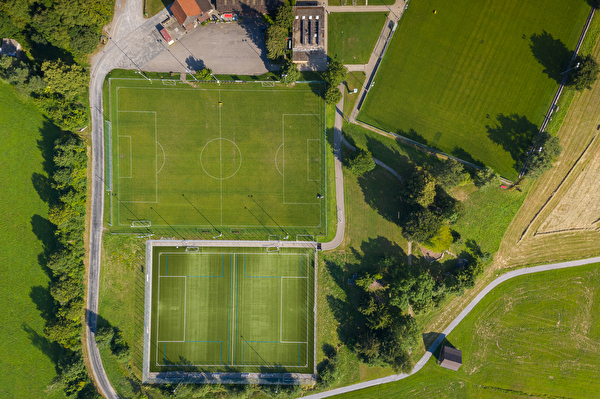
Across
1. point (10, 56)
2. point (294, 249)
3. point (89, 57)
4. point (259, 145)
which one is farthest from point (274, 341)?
point (10, 56)

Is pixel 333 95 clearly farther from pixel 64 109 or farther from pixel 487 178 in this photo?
pixel 64 109

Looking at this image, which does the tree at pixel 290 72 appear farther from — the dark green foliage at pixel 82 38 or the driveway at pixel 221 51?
the dark green foliage at pixel 82 38

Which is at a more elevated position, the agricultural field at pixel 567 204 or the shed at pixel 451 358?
the agricultural field at pixel 567 204

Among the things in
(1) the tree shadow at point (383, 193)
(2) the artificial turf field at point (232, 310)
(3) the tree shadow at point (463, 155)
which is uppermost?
(3) the tree shadow at point (463, 155)

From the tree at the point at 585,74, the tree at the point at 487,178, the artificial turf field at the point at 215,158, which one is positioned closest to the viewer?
the tree at the point at 585,74

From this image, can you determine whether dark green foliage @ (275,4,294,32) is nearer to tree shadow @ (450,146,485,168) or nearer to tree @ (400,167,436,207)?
tree @ (400,167,436,207)

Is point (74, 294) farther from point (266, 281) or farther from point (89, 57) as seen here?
point (89, 57)

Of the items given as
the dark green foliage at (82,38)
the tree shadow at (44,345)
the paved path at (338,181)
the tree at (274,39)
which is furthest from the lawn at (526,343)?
the dark green foliage at (82,38)

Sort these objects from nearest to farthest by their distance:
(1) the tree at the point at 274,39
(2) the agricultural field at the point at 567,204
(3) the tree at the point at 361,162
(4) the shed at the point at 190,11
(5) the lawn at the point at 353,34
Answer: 1. (1) the tree at the point at 274,39
2. (3) the tree at the point at 361,162
3. (4) the shed at the point at 190,11
4. (2) the agricultural field at the point at 567,204
5. (5) the lawn at the point at 353,34

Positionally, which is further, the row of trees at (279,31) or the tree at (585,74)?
the row of trees at (279,31)
